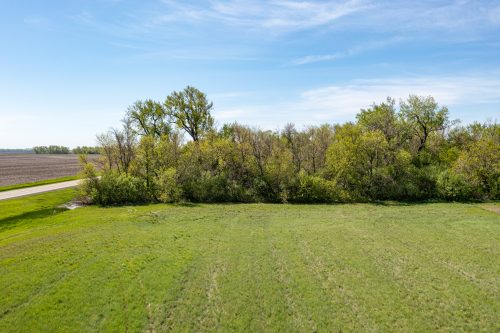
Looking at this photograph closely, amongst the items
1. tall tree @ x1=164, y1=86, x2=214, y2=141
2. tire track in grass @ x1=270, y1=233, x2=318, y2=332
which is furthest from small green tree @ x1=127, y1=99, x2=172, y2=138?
tire track in grass @ x1=270, y1=233, x2=318, y2=332

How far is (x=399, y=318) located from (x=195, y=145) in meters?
33.9

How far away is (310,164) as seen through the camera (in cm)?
4266

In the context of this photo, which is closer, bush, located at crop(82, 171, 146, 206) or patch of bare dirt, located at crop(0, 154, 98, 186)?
bush, located at crop(82, 171, 146, 206)

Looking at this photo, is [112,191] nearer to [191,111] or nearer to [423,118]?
[191,111]

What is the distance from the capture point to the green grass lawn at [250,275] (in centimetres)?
1169

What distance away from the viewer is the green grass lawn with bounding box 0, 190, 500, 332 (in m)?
11.7

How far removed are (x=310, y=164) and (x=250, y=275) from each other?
29.3m

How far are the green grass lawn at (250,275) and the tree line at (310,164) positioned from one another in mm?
10226

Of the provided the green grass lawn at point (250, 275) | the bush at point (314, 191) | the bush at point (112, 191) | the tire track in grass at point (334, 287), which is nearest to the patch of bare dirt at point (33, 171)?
the bush at point (112, 191)

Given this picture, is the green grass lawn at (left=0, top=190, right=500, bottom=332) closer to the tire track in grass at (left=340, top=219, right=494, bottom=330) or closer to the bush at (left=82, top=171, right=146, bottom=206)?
the tire track in grass at (left=340, top=219, right=494, bottom=330)

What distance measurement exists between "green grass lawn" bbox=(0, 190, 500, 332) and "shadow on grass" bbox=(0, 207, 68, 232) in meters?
0.27

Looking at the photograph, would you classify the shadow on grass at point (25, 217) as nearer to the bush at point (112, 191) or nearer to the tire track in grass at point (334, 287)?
the bush at point (112, 191)

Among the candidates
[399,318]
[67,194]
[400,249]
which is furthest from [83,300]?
[67,194]

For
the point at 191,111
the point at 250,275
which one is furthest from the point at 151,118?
the point at 250,275
